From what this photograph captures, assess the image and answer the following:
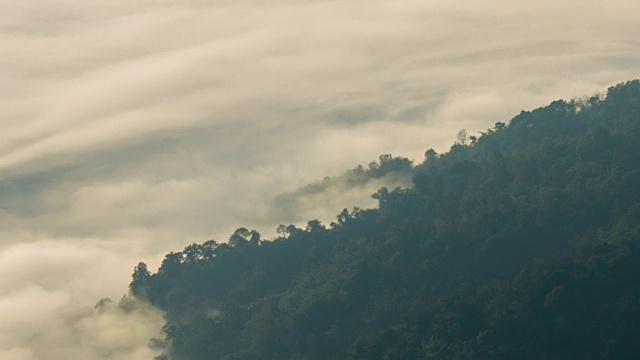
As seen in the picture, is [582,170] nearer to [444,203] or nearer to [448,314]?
[444,203]

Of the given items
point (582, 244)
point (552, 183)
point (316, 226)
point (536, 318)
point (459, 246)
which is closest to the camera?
point (536, 318)

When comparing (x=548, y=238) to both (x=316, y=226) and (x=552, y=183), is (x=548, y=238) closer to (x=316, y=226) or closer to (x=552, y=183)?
(x=552, y=183)

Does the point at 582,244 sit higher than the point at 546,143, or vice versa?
the point at 546,143

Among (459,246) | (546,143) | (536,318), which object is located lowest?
(536,318)

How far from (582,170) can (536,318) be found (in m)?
44.4

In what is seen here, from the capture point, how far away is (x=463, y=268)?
14725 cm

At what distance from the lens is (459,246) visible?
150125mm

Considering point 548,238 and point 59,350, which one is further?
point 59,350

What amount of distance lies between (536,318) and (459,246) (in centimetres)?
3276

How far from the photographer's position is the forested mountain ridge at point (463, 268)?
119 m

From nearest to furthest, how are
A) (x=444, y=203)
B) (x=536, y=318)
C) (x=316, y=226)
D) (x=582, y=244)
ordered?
(x=536, y=318), (x=582, y=244), (x=444, y=203), (x=316, y=226)

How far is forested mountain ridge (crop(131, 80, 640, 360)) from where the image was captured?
391 feet

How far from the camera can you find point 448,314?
125m

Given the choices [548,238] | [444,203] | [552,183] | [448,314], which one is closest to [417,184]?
[444,203]
